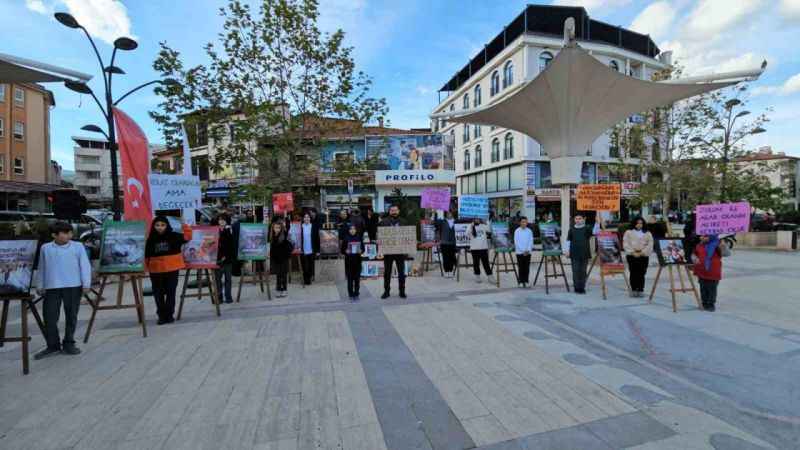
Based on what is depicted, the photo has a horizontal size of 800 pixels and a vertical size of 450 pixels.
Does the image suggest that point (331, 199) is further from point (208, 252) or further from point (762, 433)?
point (762, 433)

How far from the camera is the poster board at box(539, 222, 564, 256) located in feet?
27.7

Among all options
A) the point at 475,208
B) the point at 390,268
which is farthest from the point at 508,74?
the point at 390,268

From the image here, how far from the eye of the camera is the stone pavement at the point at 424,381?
9.77 ft

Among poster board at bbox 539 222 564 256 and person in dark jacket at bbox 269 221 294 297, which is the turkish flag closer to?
person in dark jacket at bbox 269 221 294 297

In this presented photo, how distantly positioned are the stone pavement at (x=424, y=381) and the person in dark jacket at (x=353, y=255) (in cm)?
101

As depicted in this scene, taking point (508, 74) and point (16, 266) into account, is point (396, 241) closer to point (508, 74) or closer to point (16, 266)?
point (16, 266)

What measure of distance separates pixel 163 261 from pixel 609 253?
335 inches

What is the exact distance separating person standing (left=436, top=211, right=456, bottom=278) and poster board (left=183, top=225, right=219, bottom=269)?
5.91 meters

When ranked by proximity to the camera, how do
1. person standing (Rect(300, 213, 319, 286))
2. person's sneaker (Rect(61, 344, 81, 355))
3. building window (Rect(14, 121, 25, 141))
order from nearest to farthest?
person's sneaker (Rect(61, 344, 81, 355)) → person standing (Rect(300, 213, 319, 286)) → building window (Rect(14, 121, 25, 141))

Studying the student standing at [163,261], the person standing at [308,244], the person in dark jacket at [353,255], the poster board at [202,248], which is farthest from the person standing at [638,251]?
the student standing at [163,261]

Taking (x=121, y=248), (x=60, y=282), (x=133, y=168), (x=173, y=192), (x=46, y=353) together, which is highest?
(x=133, y=168)

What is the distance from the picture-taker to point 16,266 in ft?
15.0

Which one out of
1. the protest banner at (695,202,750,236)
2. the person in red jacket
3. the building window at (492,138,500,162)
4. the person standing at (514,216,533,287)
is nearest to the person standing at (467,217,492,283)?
the person standing at (514,216,533,287)

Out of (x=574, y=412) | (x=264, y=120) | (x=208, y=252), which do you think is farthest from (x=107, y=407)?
(x=264, y=120)
